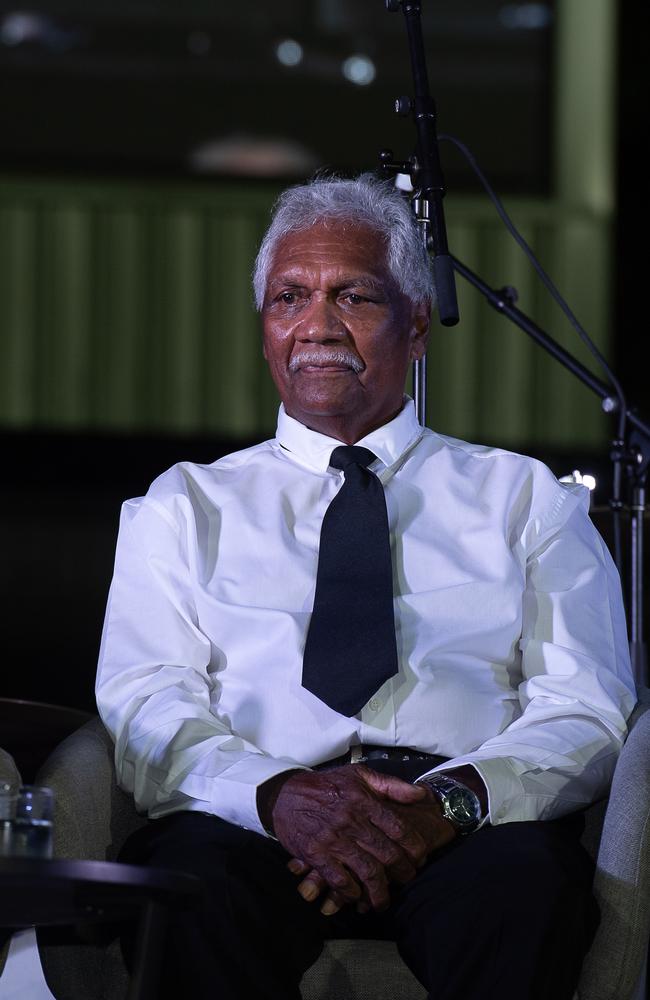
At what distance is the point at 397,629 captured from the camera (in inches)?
74.4

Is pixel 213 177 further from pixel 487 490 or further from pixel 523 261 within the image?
pixel 487 490

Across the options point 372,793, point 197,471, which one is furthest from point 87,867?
point 197,471

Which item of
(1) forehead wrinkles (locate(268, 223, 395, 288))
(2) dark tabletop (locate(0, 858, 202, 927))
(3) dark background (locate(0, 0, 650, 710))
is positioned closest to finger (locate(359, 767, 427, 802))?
(2) dark tabletop (locate(0, 858, 202, 927))

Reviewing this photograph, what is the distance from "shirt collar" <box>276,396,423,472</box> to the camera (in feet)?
6.69

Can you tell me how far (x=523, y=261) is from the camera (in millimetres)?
6000

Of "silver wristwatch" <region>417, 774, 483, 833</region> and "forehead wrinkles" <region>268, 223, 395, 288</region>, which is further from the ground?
"forehead wrinkles" <region>268, 223, 395, 288</region>

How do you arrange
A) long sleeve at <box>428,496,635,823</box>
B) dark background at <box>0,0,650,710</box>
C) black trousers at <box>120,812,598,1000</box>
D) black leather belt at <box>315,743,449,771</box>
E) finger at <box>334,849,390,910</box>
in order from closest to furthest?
black trousers at <box>120,812,598,1000</box>
finger at <box>334,849,390,910</box>
long sleeve at <box>428,496,635,823</box>
black leather belt at <box>315,743,449,771</box>
dark background at <box>0,0,650,710</box>

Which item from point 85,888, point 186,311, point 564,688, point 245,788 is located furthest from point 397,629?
point 186,311

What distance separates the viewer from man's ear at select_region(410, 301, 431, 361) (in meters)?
2.20

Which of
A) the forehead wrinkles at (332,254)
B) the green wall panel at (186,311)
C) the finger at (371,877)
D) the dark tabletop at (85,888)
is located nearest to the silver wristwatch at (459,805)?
the finger at (371,877)

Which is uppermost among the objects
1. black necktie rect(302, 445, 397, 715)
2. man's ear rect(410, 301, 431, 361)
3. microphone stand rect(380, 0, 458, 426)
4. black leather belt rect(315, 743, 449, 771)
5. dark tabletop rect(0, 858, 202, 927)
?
microphone stand rect(380, 0, 458, 426)

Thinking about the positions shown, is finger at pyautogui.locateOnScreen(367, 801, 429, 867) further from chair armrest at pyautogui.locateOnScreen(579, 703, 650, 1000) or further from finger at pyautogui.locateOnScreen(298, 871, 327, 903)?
chair armrest at pyautogui.locateOnScreen(579, 703, 650, 1000)

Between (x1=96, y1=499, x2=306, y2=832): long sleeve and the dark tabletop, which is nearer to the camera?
the dark tabletop

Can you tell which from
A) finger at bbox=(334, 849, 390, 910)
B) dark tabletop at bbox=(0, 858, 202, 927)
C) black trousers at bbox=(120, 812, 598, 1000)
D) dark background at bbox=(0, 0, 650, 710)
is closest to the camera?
dark tabletop at bbox=(0, 858, 202, 927)
